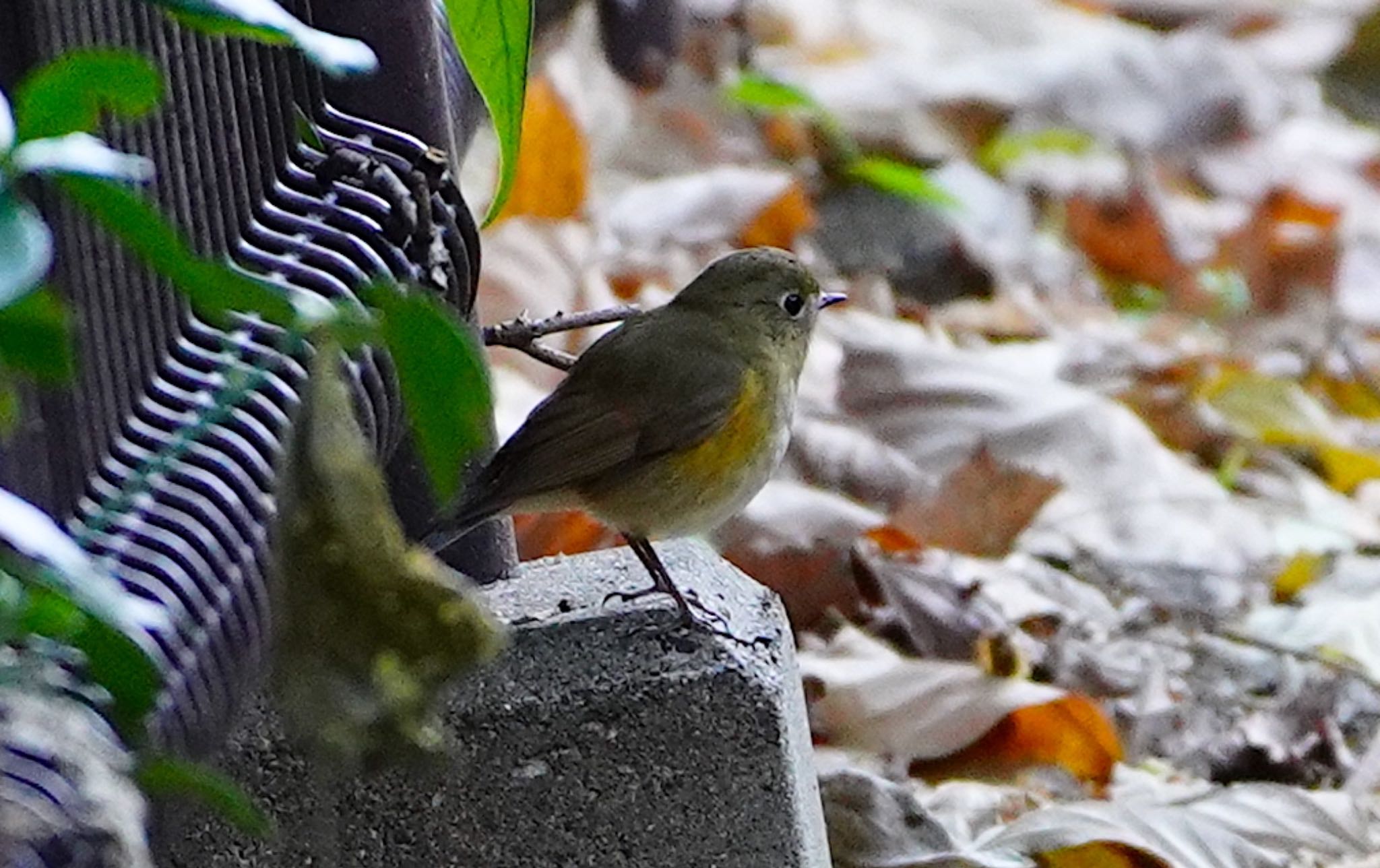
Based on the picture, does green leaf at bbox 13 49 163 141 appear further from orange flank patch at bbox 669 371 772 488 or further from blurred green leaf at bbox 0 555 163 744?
orange flank patch at bbox 669 371 772 488

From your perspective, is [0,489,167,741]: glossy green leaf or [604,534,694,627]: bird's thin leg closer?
[0,489,167,741]: glossy green leaf

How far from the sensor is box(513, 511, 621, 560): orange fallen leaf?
4531 mm

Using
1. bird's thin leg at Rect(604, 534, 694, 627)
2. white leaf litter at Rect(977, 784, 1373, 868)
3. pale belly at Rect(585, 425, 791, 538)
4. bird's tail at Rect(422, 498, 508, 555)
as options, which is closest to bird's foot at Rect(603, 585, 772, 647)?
bird's thin leg at Rect(604, 534, 694, 627)

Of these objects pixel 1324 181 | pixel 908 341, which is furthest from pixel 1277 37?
pixel 908 341

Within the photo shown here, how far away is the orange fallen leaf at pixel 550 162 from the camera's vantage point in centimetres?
635

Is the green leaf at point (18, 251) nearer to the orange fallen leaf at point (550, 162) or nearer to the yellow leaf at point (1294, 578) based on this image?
the yellow leaf at point (1294, 578)

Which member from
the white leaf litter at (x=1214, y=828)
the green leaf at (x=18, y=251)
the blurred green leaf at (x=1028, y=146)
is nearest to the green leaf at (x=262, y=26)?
the green leaf at (x=18, y=251)

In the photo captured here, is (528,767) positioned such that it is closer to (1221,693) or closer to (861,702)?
(861,702)

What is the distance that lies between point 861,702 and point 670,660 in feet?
4.29

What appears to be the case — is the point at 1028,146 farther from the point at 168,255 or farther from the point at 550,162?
the point at 168,255

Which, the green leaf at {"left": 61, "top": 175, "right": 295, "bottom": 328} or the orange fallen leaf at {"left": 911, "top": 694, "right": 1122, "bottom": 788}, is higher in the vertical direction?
the green leaf at {"left": 61, "top": 175, "right": 295, "bottom": 328}

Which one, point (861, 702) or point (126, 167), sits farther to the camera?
point (861, 702)

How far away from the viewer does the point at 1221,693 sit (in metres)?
4.75

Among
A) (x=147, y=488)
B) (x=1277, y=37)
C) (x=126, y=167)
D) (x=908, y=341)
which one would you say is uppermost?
(x=126, y=167)
